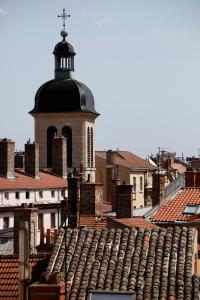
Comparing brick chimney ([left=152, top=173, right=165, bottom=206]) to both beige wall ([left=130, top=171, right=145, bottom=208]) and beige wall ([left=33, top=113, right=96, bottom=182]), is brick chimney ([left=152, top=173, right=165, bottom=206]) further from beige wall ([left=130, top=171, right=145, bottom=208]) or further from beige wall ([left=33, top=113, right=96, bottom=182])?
beige wall ([left=33, top=113, right=96, bottom=182])

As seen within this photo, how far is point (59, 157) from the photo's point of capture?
9150cm

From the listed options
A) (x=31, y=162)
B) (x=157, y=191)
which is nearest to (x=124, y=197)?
(x=157, y=191)

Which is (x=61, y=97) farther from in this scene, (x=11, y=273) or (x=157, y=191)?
(x=11, y=273)

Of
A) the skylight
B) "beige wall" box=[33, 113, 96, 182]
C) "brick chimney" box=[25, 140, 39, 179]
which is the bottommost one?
the skylight

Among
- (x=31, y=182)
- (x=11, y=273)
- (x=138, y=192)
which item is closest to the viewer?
(x=11, y=273)

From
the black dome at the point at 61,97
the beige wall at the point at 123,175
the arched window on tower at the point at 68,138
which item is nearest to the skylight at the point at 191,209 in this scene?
the black dome at the point at 61,97

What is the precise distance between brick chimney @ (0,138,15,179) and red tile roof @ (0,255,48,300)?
4908cm

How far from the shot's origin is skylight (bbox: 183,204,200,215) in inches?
1803

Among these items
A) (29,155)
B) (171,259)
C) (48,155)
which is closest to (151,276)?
(171,259)

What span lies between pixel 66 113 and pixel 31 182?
2357cm

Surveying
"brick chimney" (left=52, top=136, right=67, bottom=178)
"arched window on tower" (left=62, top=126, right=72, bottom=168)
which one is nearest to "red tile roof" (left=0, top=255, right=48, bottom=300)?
"brick chimney" (left=52, top=136, right=67, bottom=178)

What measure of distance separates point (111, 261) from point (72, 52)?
7998cm

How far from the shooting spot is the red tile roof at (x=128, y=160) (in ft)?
367

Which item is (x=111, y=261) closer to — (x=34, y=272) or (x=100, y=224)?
(x=34, y=272)
